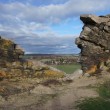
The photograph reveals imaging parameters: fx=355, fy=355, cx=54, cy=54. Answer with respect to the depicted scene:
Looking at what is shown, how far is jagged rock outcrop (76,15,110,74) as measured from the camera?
23031 millimetres

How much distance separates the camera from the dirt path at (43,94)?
15.2m

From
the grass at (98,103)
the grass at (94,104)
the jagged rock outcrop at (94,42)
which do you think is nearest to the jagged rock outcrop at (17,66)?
the jagged rock outcrop at (94,42)

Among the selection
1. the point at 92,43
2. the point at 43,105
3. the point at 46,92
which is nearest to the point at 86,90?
the point at 46,92

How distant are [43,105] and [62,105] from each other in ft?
2.81

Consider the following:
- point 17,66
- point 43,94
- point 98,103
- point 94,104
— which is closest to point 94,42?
point 17,66

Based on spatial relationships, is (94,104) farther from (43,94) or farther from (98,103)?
(43,94)

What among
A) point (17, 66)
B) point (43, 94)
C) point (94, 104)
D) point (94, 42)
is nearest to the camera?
point (94, 104)

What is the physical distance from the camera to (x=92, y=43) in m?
23.6

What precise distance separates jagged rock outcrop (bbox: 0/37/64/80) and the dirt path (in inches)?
27.2

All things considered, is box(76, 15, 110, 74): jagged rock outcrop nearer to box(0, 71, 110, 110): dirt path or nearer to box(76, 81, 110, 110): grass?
box(0, 71, 110, 110): dirt path

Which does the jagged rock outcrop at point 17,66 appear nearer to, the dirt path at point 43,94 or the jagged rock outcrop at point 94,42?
the dirt path at point 43,94

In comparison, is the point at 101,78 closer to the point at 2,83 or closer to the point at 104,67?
the point at 104,67

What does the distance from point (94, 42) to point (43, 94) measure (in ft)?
24.6

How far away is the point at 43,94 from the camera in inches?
685
